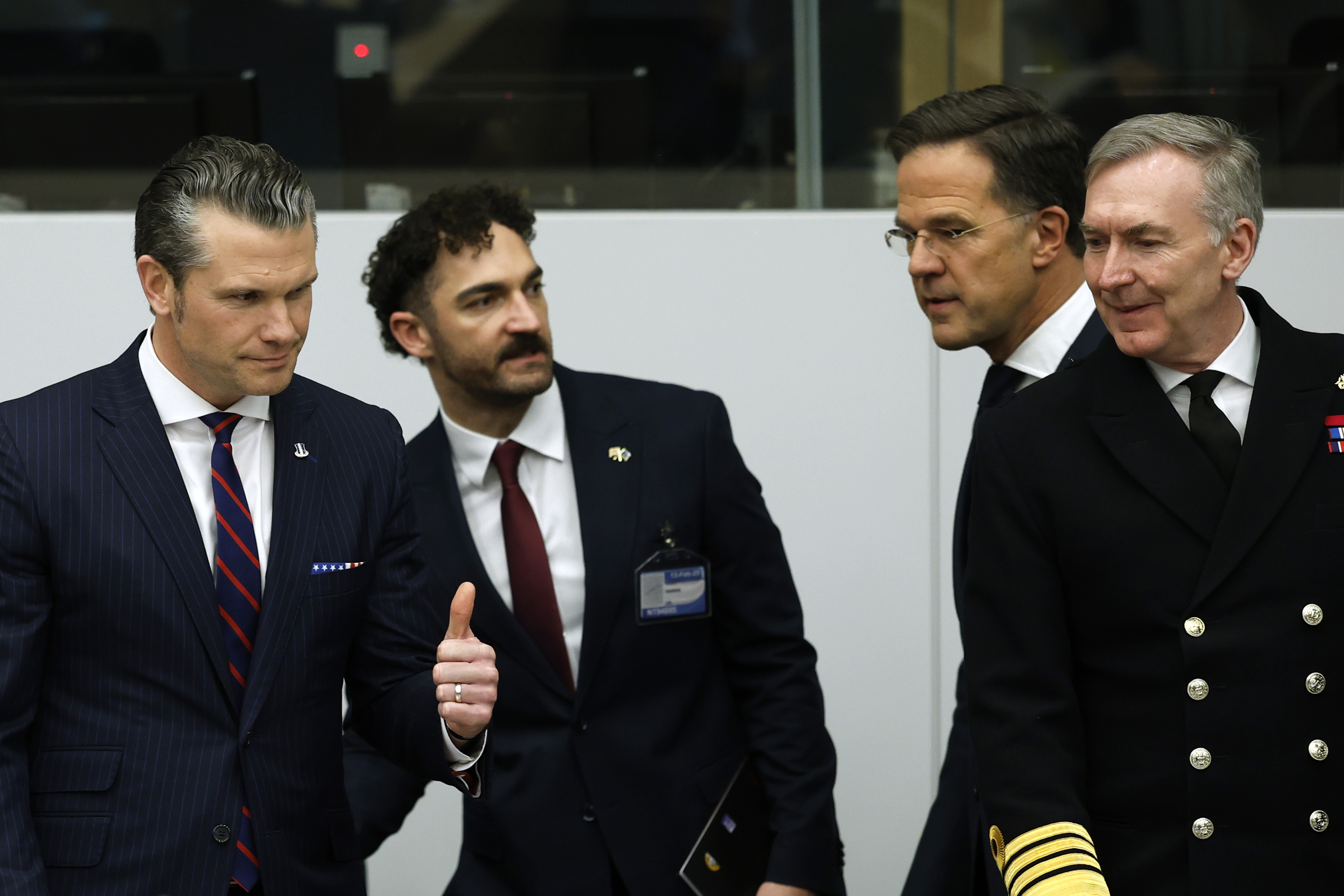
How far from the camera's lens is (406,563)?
2180 millimetres

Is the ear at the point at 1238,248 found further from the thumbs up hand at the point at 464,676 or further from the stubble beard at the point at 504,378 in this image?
the stubble beard at the point at 504,378

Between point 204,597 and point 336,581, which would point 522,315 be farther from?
point 204,597

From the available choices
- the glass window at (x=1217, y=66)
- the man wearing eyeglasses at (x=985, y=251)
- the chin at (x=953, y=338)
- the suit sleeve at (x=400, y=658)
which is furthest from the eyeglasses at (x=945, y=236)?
the glass window at (x=1217, y=66)

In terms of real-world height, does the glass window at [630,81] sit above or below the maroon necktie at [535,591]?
above

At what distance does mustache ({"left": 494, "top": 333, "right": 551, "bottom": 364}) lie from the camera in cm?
259

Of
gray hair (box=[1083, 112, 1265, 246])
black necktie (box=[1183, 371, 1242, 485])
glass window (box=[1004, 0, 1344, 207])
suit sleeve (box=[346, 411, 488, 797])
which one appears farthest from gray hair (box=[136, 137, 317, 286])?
glass window (box=[1004, 0, 1344, 207])

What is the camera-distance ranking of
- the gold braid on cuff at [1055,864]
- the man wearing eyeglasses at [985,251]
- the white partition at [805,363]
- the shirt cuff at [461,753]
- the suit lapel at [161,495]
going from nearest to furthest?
Result: the gold braid on cuff at [1055,864], the suit lapel at [161,495], the shirt cuff at [461,753], the man wearing eyeglasses at [985,251], the white partition at [805,363]

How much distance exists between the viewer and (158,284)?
1.98 m

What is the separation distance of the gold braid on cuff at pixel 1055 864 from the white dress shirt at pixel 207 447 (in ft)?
3.63

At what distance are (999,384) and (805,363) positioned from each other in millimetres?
1345

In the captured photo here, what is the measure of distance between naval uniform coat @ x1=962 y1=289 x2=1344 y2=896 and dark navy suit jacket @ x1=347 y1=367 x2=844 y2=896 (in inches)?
31.5

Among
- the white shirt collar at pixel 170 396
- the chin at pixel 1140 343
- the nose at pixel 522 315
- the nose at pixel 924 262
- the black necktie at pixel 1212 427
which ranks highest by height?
the nose at pixel 924 262

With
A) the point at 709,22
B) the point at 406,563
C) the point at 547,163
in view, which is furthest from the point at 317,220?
the point at 406,563

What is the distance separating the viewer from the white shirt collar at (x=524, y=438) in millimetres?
2619
